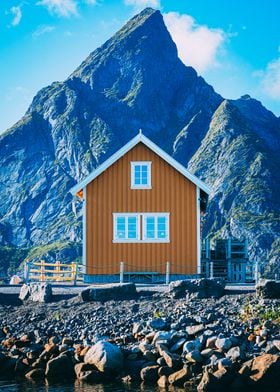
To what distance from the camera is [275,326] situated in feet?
58.4

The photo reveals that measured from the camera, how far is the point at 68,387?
14945 mm

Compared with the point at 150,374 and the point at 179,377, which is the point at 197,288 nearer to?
the point at 150,374

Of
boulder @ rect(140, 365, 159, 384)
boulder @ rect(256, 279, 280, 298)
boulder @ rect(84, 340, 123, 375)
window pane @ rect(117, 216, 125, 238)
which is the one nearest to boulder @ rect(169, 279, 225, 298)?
boulder @ rect(256, 279, 280, 298)

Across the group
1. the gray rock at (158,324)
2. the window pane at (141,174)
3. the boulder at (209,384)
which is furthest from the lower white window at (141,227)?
the boulder at (209,384)

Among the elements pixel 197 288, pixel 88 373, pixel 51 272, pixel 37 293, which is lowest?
pixel 88 373

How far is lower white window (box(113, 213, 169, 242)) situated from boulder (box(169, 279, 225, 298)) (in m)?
8.14

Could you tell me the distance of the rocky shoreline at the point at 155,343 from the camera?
1452cm

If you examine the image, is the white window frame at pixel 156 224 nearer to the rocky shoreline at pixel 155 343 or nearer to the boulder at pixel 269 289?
the rocky shoreline at pixel 155 343

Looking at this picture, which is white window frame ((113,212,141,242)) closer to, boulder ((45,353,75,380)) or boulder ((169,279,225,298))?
boulder ((169,279,225,298))

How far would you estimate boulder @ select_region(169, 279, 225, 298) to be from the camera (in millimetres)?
23156

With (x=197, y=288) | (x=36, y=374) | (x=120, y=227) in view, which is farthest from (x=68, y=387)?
(x=120, y=227)

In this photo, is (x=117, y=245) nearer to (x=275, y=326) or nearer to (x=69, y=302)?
(x=69, y=302)

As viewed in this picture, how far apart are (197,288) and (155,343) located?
7.08 m

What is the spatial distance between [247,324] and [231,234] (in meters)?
168
